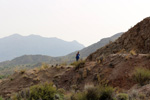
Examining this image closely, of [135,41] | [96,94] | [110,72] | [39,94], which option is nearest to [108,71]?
[110,72]

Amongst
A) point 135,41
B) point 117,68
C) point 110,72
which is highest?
point 135,41

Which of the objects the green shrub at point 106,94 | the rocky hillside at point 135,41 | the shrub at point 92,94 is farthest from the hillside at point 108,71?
the shrub at point 92,94

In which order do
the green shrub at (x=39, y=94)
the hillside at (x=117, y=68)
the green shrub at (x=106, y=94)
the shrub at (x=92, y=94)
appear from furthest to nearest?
1. the hillside at (x=117, y=68)
2. the green shrub at (x=39, y=94)
3. the green shrub at (x=106, y=94)
4. the shrub at (x=92, y=94)

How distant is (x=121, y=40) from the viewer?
64.8 ft

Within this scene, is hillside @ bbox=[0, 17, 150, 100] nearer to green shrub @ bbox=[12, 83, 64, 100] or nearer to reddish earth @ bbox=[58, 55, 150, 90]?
reddish earth @ bbox=[58, 55, 150, 90]

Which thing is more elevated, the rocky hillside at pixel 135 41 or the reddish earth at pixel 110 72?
the rocky hillside at pixel 135 41

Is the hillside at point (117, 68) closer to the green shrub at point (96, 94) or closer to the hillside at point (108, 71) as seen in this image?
the hillside at point (108, 71)

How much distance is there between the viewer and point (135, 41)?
57.6ft

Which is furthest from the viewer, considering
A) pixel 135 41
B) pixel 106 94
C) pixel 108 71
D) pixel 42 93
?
pixel 135 41

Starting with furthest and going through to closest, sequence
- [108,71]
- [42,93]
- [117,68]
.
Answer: [108,71], [117,68], [42,93]

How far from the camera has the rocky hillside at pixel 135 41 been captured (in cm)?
1636

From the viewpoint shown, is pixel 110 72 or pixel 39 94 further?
pixel 110 72

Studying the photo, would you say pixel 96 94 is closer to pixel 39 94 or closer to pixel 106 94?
pixel 106 94

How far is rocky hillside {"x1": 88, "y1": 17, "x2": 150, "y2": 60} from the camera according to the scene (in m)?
16.4
